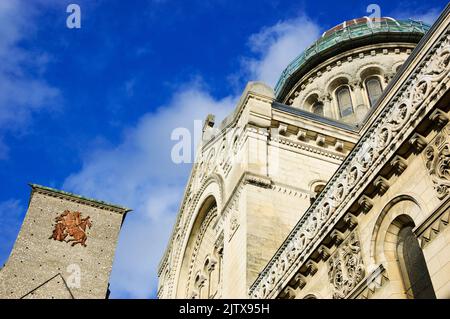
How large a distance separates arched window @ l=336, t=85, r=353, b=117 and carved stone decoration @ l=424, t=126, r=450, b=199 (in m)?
24.2

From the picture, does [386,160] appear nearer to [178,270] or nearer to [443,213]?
[443,213]

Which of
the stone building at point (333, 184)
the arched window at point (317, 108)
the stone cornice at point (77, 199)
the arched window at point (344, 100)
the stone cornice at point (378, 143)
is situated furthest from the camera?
the stone cornice at point (77, 199)

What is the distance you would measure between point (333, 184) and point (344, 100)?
77.3ft

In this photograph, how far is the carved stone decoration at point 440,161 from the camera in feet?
28.6

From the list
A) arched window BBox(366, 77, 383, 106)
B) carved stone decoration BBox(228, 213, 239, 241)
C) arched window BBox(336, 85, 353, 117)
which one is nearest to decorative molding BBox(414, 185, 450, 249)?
carved stone decoration BBox(228, 213, 239, 241)

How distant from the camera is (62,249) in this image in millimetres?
44844

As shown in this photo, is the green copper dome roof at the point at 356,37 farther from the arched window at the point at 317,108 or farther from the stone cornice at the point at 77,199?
the stone cornice at the point at 77,199

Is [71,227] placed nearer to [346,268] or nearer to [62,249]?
[62,249]

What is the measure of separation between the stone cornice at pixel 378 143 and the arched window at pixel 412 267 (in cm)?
125

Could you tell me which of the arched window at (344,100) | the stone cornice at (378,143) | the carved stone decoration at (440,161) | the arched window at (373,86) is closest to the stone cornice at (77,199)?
the arched window at (344,100)

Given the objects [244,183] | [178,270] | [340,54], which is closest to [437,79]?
[244,183]
